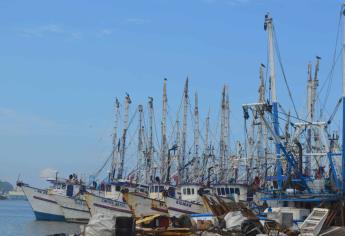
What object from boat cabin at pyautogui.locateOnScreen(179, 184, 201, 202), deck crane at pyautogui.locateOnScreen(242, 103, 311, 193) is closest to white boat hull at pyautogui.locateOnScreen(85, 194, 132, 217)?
boat cabin at pyautogui.locateOnScreen(179, 184, 201, 202)

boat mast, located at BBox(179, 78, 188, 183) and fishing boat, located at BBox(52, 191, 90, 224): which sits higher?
boat mast, located at BBox(179, 78, 188, 183)

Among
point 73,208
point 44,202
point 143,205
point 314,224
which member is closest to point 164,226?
point 314,224

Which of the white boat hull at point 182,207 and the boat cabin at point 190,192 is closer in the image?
the white boat hull at point 182,207

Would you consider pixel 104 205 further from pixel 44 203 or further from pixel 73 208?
pixel 44 203

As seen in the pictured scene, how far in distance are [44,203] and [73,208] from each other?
13.4ft

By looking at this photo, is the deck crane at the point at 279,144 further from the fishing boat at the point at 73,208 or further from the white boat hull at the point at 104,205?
the fishing boat at the point at 73,208

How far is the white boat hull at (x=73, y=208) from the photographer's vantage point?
196 feet

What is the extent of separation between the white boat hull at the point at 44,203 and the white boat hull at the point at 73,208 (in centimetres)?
158

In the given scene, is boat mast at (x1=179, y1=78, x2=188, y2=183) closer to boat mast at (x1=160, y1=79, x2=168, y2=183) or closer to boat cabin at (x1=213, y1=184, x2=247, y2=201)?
boat mast at (x1=160, y1=79, x2=168, y2=183)

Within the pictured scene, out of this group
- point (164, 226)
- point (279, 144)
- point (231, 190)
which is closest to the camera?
point (164, 226)

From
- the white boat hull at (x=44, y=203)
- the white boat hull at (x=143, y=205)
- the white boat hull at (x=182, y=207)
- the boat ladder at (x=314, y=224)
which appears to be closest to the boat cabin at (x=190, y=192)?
the white boat hull at (x=182, y=207)

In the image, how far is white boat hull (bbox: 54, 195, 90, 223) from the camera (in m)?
59.6

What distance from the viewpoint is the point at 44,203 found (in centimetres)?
6238

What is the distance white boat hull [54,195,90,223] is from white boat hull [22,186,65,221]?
158 cm
